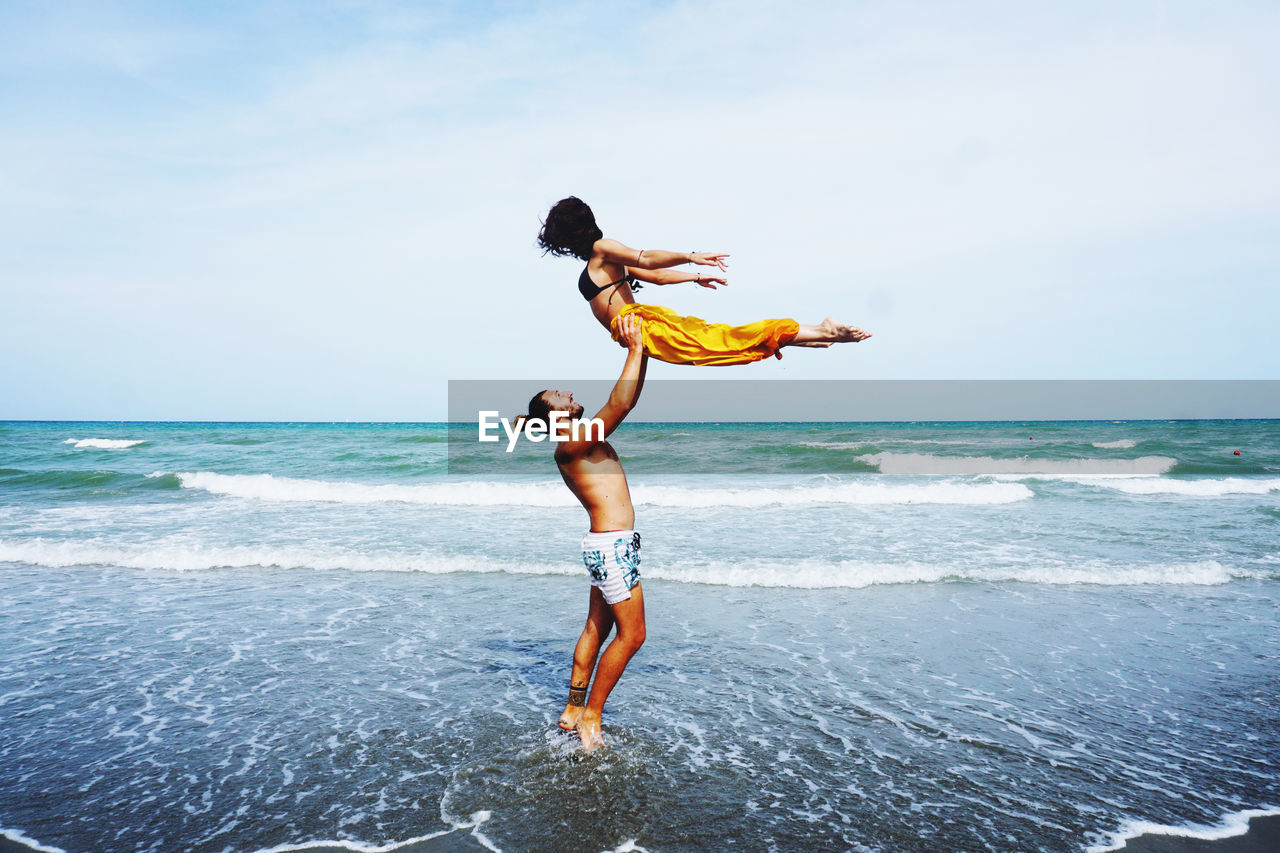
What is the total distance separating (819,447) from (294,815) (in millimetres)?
30314

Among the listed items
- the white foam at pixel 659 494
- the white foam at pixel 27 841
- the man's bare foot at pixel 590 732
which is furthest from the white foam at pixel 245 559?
the white foam at pixel 27 841

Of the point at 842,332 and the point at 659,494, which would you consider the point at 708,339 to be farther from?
the point at 659,494

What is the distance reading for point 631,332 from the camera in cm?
454

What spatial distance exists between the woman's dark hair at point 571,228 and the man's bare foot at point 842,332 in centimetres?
150

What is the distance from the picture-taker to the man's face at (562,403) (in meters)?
4.68

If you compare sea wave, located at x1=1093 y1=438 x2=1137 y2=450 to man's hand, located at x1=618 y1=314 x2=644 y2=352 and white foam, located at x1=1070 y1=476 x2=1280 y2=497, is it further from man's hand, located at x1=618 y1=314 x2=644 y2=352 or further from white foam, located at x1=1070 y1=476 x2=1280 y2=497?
man's hand, located at x1=618 y1=314 x2=644 y2=352

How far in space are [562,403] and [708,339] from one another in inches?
39.0

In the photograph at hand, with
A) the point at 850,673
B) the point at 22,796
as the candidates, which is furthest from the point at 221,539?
the point at 850,673

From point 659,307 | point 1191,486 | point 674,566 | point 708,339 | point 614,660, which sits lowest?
point 674,566

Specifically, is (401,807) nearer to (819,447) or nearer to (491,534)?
(491,534)

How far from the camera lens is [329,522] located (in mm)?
14453

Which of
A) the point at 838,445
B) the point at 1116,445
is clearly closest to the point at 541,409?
the point at 838,445

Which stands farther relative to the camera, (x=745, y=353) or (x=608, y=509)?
(x=608, y=509)

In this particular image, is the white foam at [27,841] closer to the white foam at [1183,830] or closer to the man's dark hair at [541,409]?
the man's dark hair at [541,409]
